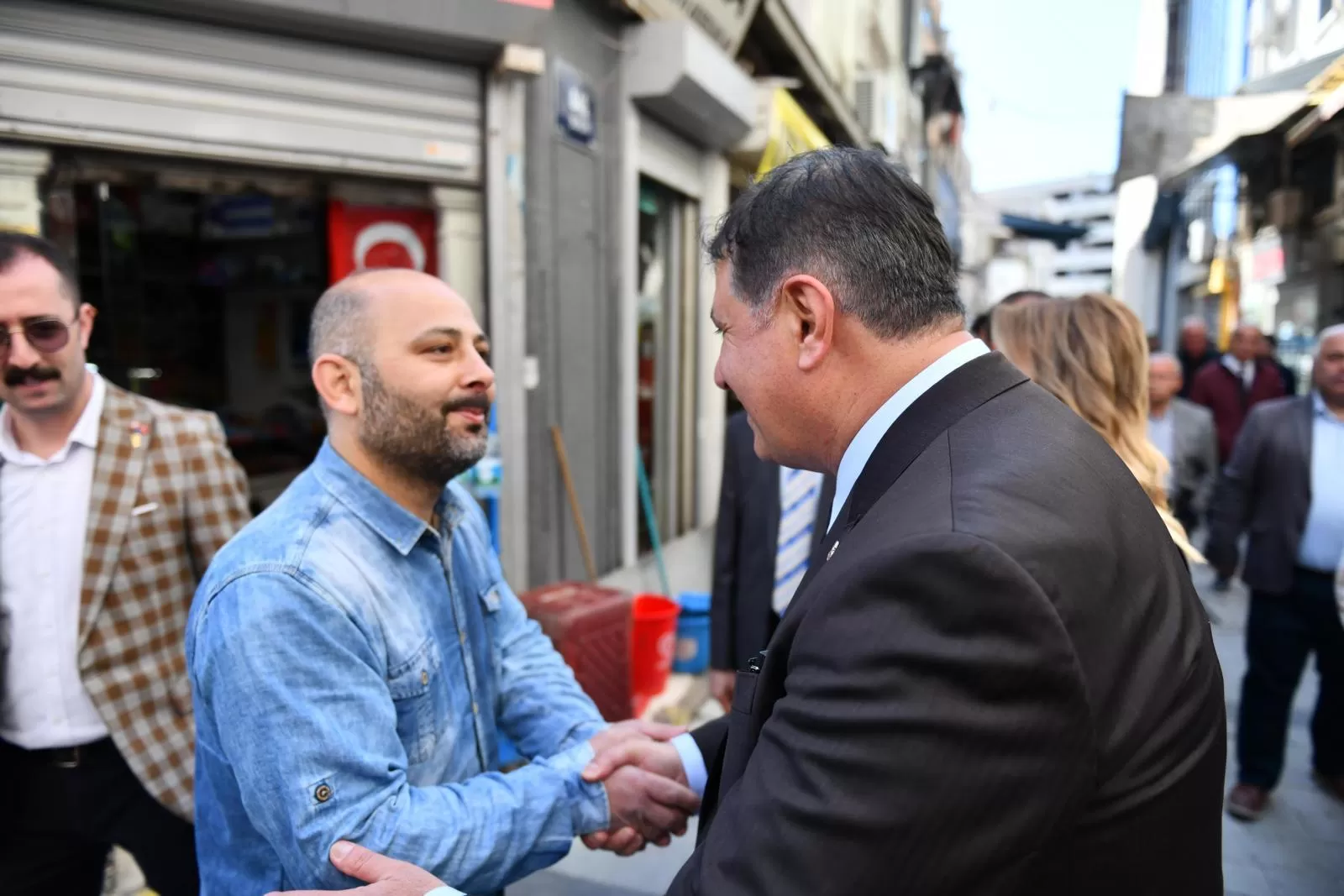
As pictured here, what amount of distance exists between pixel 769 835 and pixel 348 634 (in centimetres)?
94

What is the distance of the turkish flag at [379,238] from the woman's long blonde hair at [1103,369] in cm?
376

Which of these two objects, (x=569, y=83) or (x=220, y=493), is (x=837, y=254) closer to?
(x=220, y=493)

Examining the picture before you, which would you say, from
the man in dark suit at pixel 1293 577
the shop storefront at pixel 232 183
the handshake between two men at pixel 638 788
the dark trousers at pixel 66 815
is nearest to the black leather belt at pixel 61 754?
the dark trousers at pixel 66 815

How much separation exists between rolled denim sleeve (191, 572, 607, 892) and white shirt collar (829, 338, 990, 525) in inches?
36.9

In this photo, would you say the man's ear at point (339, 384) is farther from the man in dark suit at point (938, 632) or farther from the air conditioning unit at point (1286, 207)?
the air conditioning unit at point (1286, 207)

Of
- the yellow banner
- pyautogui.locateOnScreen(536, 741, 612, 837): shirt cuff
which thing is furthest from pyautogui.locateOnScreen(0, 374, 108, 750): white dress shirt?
the yellow banner

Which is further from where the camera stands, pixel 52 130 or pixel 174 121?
pixel 174 121

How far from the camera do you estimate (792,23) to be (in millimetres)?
10188

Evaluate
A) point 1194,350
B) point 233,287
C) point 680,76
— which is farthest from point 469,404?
point 1194,350

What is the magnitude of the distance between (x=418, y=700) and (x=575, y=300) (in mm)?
4631

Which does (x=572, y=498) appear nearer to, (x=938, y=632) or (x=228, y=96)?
(x=228, y=96)

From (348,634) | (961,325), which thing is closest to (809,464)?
(961,325)

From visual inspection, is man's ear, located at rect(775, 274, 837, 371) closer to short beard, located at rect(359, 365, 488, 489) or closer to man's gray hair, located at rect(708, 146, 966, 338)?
man's gray hair, located at rect(708, 146, 966, 338)

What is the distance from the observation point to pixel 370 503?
5.95ft
